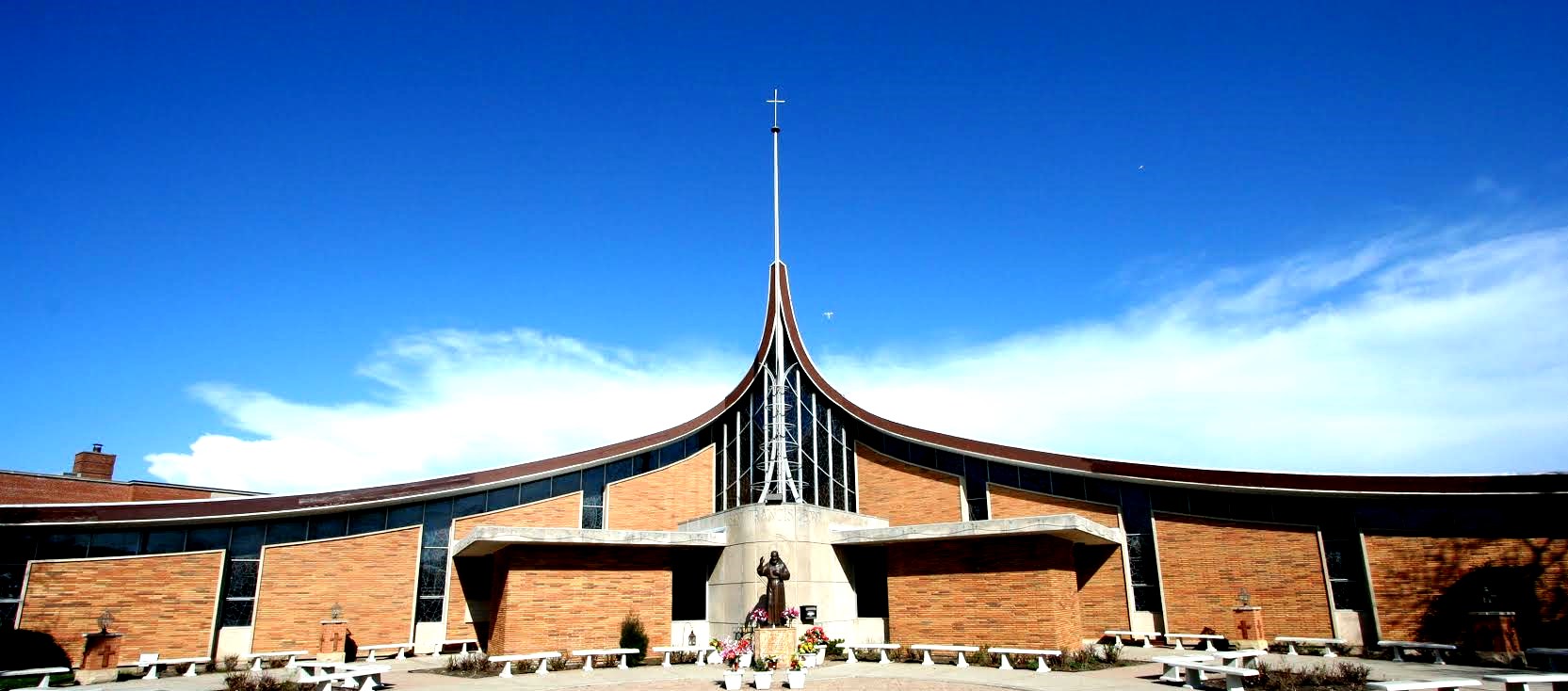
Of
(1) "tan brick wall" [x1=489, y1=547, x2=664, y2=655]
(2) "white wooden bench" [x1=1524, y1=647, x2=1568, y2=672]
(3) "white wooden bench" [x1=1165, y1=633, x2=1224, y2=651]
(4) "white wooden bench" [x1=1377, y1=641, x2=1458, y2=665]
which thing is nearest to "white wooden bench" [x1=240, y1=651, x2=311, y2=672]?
(1) "tan brick wall" [x1=489, y1=547, x2=664, y2=655]

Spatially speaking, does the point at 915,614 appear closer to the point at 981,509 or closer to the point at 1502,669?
the point at 981,509

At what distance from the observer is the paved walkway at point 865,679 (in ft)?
52.2

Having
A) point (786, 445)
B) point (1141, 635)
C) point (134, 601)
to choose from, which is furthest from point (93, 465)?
point (1141, 635)

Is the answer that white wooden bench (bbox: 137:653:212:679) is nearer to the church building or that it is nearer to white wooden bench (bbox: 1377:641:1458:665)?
the church building

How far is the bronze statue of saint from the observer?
20641 mm

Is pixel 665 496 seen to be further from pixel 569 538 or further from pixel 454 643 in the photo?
pixel 454 643

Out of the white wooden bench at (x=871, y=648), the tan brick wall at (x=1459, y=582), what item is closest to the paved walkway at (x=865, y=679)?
the white wooden bench at (x=871, y=648)

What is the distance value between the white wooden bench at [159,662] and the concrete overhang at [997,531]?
15.4 meters

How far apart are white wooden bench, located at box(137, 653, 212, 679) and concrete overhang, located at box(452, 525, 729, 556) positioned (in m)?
6.19

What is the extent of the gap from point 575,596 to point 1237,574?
16565 millimetres

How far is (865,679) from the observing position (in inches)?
680

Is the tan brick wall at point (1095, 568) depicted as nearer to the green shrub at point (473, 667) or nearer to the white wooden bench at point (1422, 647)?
the white wooden bench at point (1422, 647)

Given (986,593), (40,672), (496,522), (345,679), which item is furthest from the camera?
(496,522)

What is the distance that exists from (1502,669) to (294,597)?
26.8 meters
